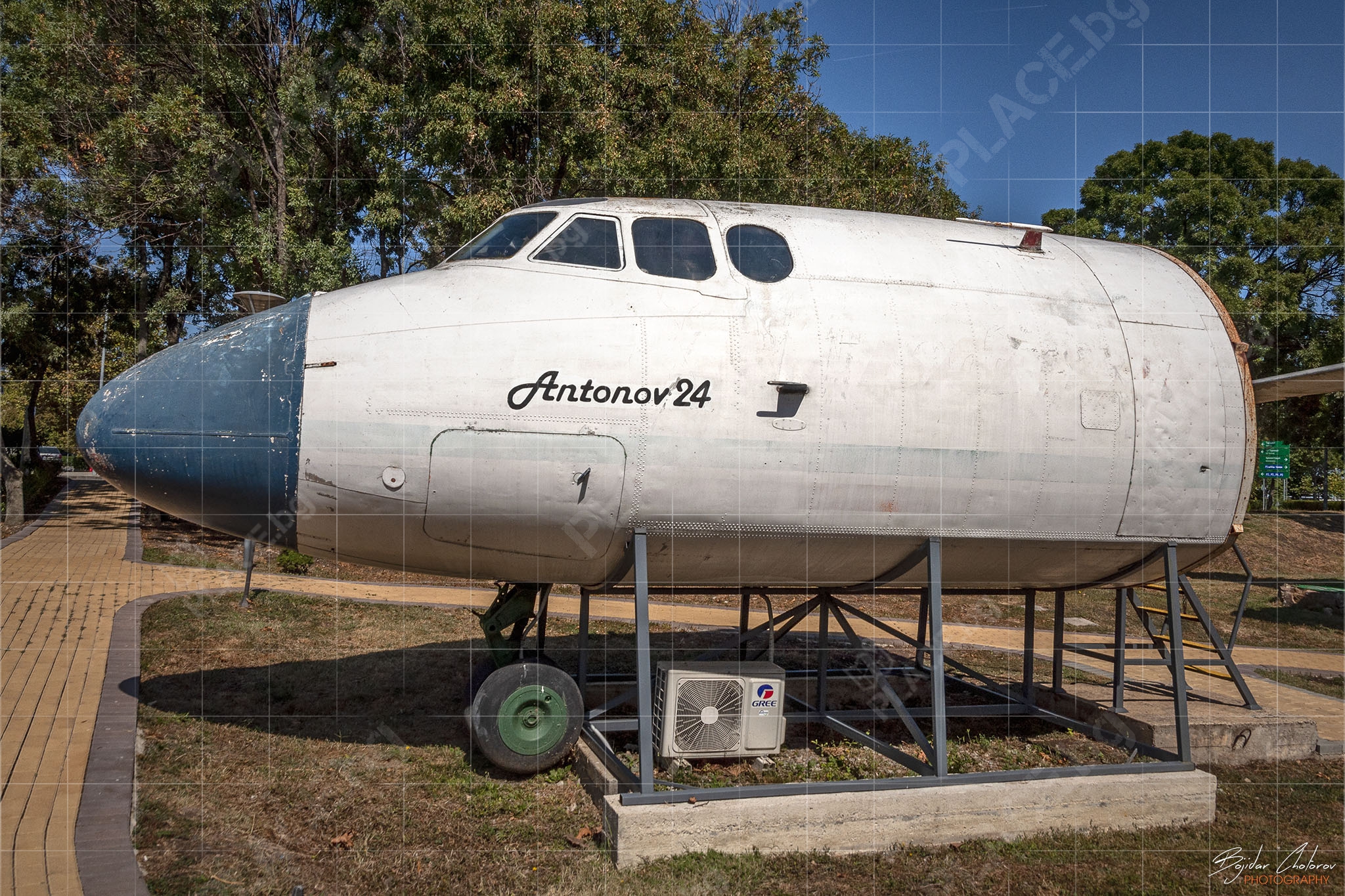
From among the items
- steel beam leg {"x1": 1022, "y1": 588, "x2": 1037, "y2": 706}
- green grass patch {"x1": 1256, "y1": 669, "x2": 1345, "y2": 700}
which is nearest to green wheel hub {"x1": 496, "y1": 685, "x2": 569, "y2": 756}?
steel beam leg {"x1": 1022, "y1": 588, "x2": 1037, "y2": 706}

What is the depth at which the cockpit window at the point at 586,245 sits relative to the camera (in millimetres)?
6102

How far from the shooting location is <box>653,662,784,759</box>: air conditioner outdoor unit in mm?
6441

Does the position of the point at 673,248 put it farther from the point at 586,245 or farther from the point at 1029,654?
the point at 1029,654

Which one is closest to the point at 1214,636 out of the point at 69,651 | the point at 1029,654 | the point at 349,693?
the point at 1029,654

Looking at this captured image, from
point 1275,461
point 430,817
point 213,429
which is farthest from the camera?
point 1275,461

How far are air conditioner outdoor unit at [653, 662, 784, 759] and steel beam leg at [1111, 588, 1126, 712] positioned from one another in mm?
3455

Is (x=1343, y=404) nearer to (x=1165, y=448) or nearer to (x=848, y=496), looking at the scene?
(x=1165, y=448)

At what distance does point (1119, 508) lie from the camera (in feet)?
21.9

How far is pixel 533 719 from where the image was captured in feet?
21.2

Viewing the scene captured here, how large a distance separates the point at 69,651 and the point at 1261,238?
30654 mm

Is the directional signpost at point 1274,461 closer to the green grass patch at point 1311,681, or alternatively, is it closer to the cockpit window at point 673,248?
the green grass patch at point 1311,681

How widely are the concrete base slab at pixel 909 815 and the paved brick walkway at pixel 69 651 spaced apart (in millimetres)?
3370

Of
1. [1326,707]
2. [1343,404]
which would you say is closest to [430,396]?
[1326,707]

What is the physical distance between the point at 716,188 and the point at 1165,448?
339 inches
